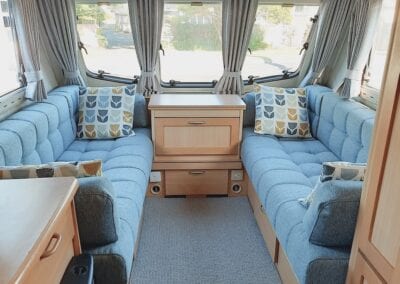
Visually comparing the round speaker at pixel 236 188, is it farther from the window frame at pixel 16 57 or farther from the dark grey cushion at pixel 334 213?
the window frame at pixel 16 57

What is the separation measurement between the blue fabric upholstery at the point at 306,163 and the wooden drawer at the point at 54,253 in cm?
94

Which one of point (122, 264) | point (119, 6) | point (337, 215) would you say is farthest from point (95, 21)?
point (337, 215)

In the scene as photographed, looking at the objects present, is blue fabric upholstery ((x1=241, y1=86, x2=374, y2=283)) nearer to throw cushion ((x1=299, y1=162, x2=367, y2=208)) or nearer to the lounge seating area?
the lounge seating area

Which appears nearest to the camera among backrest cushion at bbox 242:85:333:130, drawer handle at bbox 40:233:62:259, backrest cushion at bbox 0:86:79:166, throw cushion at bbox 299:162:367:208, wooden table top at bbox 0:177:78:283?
wooden table top at bbox 0:177:78:283

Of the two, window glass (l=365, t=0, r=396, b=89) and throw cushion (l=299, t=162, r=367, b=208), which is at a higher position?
window glass (l=365, t=0, r=396, b=89)

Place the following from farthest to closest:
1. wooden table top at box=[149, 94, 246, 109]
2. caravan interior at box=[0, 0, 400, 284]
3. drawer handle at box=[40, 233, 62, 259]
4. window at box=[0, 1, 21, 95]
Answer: wooden table top at box=[149, 94, 246, 109]
window at box=[0, 1, 21, 95]
caravan interior at box=[0, 0, 400, 284]
drawer handle at box=[40, 233, 62, 259]

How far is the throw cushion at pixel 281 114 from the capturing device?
114 inches

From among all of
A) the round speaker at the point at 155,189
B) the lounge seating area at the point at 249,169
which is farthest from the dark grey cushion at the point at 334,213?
the round speaker at the point at 155,189

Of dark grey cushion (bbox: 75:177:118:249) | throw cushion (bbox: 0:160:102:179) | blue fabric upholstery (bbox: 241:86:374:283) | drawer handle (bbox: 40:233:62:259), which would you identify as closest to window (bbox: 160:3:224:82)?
blue fabric upholstery (bbox: 241:86:374:283)

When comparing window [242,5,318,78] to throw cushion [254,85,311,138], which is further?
window [242,5,318,78]

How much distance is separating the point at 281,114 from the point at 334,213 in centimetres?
164

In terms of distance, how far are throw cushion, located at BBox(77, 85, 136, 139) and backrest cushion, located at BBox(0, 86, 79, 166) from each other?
9cm

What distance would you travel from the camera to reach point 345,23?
297 centimetres

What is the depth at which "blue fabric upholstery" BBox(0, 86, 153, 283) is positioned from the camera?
4.62 ft
